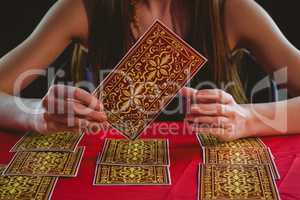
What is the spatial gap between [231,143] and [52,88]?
0.52 metres

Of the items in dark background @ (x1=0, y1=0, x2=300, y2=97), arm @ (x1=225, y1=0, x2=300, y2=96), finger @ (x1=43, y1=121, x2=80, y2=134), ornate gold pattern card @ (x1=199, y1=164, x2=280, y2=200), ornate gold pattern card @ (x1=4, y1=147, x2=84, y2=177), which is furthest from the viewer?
dark background @ (x1=0, y1=0, x2=300, y2=97)

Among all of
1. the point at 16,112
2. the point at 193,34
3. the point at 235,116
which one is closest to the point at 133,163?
the point at 235,116

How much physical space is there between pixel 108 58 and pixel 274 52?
599 mm

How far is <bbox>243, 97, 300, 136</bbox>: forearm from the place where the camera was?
1477mm

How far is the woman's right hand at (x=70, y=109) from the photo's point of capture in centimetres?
134

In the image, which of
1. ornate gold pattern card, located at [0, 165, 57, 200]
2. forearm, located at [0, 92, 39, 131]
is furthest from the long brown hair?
ornate gold pattern card, located at [0, 165, 57, 200]

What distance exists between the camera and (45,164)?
126 cm

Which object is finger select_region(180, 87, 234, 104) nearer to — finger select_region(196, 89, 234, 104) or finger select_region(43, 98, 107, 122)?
finger select_region(196, 89, 234, 104)

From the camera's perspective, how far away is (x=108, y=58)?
1.86 m

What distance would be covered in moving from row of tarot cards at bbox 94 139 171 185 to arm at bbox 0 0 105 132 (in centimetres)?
11

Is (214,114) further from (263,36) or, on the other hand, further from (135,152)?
(263,36)

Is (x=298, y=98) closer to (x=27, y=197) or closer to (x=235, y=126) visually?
(x=235, y=126)

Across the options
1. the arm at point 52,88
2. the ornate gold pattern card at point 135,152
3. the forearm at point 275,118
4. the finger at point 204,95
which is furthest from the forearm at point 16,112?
the forearm at point 275,118

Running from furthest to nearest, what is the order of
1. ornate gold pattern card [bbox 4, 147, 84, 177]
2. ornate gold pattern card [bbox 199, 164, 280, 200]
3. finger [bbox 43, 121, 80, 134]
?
1. finger [bbox 43, 121, 80, 134]
2. ornate gold pattern card [bbox 4, 147, 84, 177]
3. ornate gold pattern card [bbox 199, 164, 280, 200]
